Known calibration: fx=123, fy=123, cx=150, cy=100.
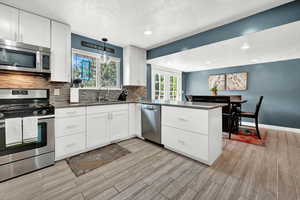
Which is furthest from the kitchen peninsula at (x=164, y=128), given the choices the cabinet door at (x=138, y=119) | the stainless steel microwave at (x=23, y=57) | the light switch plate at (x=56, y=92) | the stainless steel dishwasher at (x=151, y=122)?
the stainless steel microwave at (x=23, y=57)

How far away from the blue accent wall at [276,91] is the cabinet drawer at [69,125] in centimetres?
550

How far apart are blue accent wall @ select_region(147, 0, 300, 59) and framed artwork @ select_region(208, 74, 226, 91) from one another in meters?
3.25

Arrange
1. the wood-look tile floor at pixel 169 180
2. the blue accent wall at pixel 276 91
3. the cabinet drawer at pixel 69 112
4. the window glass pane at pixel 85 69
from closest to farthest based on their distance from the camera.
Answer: the wood-look tile floor at pixel 169 180 → the cabinet drawer at pixel 69 112 → the window glass pane at pixel 85 69 → the blue accent wall at pixel 276 91

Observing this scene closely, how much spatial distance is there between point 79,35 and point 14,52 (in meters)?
1.35

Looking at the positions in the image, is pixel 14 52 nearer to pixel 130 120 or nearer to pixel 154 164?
pixel 130 120

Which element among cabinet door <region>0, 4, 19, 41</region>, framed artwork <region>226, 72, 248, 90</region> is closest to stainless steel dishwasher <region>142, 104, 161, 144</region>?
cabinet door <region>0, 4, 19, 41</region>

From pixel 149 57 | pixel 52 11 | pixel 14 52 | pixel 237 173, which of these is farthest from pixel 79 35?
pixel 237 173

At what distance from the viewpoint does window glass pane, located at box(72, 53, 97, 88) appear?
2859mm

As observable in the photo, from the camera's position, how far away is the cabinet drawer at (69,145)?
6.68 feet

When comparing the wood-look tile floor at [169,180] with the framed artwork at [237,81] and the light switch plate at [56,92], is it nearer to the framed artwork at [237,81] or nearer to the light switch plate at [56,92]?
the light switch plate at [56,92]

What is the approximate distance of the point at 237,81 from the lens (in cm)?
490

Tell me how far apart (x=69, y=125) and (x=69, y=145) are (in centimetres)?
35

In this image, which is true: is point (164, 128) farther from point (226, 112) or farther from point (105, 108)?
point (226, 112)

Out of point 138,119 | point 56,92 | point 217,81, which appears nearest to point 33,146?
point 56,92
